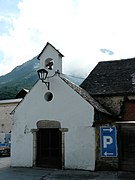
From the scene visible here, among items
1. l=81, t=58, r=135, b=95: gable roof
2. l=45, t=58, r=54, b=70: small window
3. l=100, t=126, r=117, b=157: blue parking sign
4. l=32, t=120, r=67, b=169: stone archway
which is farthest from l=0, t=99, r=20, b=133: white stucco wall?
l=100, t=126, r=117, b=157: blue parking sign

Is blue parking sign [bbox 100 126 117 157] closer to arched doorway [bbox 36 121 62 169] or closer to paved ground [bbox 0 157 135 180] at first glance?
paved ground [bbox 0 157 135 180]

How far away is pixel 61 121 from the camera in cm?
1459

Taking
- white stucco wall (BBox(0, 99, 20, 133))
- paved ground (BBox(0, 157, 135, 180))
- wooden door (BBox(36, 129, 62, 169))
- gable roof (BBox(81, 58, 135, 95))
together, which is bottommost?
paved ground (BBox(0, 157, 135, 180))

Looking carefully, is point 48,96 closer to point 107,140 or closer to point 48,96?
point 48,96

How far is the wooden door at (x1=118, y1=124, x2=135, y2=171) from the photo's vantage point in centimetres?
1316

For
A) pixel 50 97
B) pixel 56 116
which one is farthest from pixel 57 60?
pixel 56 116

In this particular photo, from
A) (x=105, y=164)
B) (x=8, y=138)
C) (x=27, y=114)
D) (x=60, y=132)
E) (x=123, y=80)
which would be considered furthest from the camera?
(x=8, y=138)

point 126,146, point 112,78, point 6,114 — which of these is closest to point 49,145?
point 126,146

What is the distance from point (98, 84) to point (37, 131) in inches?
215

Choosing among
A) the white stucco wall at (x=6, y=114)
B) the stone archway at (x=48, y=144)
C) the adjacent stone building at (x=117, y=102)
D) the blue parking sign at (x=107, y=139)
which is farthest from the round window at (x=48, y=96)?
the white stucco wall at (x=6, y=114)

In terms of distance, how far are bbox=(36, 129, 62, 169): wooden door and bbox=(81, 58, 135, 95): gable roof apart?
12.5ft

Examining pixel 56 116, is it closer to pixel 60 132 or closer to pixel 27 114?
pixel 60 132

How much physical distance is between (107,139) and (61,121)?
104 inches

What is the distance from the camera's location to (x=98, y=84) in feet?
60.0
